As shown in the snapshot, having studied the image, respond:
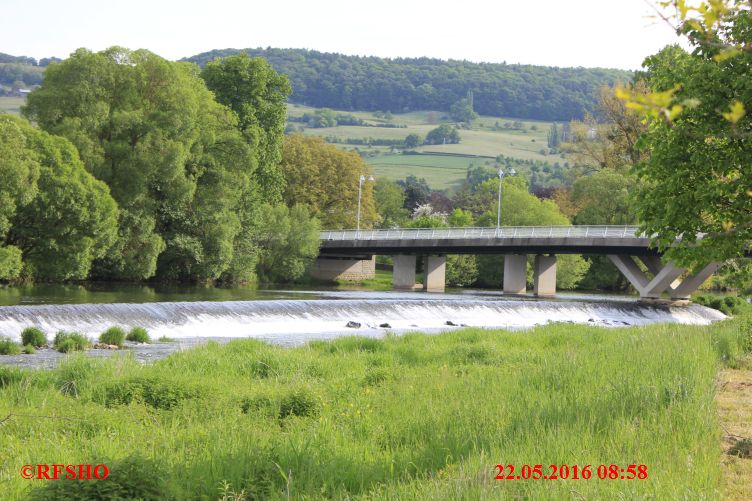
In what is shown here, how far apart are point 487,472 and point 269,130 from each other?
5800 cm

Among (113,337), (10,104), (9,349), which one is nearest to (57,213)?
(113,337)

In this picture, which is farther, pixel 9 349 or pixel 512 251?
pixel 512 251

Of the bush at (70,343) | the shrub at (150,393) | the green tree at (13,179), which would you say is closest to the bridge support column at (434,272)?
the green tree at (13,179)

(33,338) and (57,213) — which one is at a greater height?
(57,213)

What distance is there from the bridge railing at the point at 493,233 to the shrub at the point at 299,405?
1915 inches

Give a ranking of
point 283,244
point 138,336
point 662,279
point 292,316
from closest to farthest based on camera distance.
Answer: point 138,336 < point 292,316 < point 662,279 < point 283,244

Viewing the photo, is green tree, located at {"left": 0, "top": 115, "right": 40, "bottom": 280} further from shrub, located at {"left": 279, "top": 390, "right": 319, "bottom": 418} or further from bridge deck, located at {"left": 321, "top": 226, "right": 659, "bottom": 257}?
bridge deck, located at {"left": 321, "top": 226, "right": 659, "bottom": 257}

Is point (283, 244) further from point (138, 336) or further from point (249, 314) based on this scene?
point (138, 336)

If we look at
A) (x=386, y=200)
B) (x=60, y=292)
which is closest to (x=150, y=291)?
(x=60, y=292)

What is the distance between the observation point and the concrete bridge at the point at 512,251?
2315 inches

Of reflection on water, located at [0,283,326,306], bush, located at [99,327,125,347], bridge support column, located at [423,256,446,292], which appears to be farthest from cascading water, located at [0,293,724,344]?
bridge support column, located at [423,256,446,292]

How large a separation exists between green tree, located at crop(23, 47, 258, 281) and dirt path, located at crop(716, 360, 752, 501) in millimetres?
37092

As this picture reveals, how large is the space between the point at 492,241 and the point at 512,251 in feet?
9.93

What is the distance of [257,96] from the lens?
62.1 m
